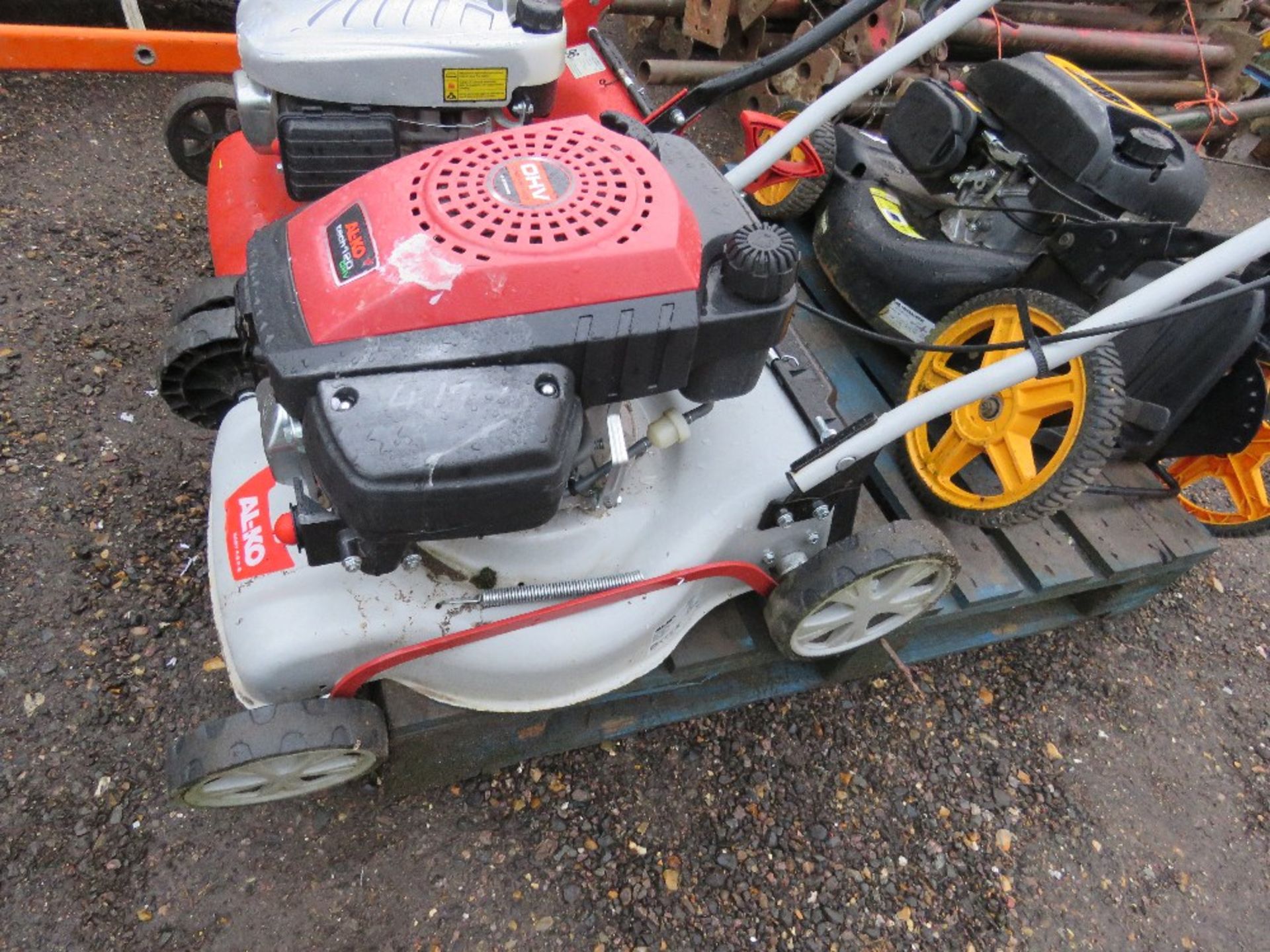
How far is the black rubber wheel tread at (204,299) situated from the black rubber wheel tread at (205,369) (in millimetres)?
16

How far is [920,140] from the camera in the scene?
190 cm

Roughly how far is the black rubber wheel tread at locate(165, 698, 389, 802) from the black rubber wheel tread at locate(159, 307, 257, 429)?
1.90ft

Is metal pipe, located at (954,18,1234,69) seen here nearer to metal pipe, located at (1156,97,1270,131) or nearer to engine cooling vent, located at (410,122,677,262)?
metal pipe, located at (1156,97,1270,131)

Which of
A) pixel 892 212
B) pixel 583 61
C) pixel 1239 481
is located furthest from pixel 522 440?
pixel 1239 481

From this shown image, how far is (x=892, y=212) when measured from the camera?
6.50 feet

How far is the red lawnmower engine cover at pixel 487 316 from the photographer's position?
3.07ft

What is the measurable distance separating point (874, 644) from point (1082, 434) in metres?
0.53

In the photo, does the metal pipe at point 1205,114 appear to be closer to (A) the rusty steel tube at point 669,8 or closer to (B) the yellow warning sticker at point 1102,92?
(A) the rusty steel tube at point 669,8

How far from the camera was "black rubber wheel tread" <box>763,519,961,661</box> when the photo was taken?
1389 millimetres

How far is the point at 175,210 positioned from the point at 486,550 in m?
1.83

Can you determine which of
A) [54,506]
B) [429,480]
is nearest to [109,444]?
[54,506]

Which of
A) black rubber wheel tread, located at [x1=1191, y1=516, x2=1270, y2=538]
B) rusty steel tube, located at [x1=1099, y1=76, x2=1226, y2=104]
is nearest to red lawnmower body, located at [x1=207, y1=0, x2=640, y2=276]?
black rubber wheel tread, located at [x1=1191, y1=516, x2=1270, y2=538]

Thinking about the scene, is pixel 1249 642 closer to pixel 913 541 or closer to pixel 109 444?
pixel 913 541

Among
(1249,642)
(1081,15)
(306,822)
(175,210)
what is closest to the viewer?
(306,822)
